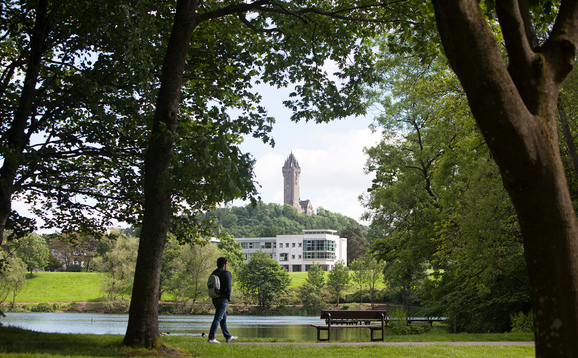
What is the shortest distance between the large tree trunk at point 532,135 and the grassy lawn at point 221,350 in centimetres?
493

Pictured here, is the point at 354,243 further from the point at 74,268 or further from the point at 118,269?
the point at 118,269

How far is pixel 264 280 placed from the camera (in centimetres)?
5925

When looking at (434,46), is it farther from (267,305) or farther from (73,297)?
(73,297)

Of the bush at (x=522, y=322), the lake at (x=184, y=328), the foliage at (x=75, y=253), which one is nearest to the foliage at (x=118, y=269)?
the lake at (x=184, y=328)

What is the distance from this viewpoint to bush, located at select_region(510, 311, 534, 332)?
15703 millimetres

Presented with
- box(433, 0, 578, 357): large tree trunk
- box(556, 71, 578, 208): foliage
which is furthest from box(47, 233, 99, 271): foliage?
box(433, 0, 578, 357): large tree trunk

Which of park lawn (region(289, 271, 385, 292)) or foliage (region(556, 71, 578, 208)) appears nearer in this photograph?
foliage (region(556, 71, 578, 208))

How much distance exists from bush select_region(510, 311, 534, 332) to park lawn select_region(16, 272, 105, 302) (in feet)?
152

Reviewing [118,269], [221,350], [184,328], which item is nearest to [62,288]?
[118,269]

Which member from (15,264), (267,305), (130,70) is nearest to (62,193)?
(130,70)

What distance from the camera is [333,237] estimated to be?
353 ft

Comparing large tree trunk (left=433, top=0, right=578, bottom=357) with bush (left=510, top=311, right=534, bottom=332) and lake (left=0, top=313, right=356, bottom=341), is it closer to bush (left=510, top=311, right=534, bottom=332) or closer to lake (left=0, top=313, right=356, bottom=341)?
lake (left=0, top=313, right=356, bottom=341)

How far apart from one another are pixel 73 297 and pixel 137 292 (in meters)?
56.1

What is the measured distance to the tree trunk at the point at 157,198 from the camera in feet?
26.1
